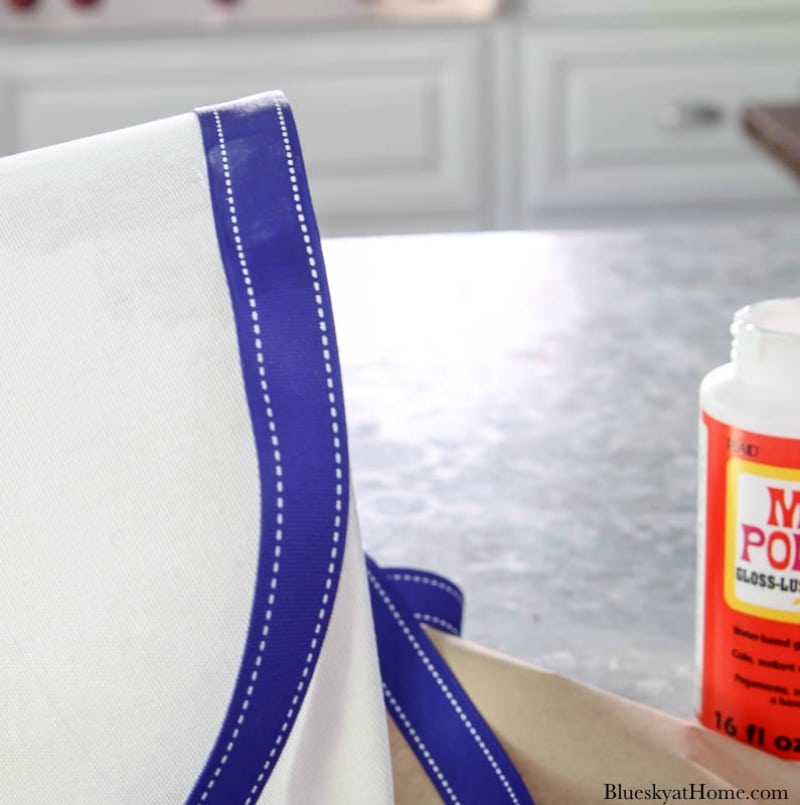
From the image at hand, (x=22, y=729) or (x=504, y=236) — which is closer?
(x=22, y=729)

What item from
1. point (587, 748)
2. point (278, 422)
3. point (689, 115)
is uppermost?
point (278, 422)

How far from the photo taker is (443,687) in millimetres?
421

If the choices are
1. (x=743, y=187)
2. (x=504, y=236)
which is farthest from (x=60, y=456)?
(x=743, y=187)

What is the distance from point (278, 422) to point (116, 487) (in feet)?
0.14

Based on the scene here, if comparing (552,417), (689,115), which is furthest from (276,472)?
(689,115)

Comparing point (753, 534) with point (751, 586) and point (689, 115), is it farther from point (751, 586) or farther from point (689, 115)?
point (689, 115)

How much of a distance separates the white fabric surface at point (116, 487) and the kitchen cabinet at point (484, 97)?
1.68 metres

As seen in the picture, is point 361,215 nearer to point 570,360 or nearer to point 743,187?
point 743,187

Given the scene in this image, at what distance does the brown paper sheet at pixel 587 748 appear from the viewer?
40 centimetres

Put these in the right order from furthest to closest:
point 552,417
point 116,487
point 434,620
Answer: point 552,417 → point 434,620 → point 116,487

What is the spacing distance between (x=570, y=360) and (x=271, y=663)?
464mm

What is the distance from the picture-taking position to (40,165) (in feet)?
1.21

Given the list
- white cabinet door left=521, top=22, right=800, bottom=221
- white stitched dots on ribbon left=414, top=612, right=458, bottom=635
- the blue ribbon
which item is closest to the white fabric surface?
the blue ribbon

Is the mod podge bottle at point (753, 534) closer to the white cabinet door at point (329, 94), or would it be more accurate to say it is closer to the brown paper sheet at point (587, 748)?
the brown paper sheet at point (587, 748)
